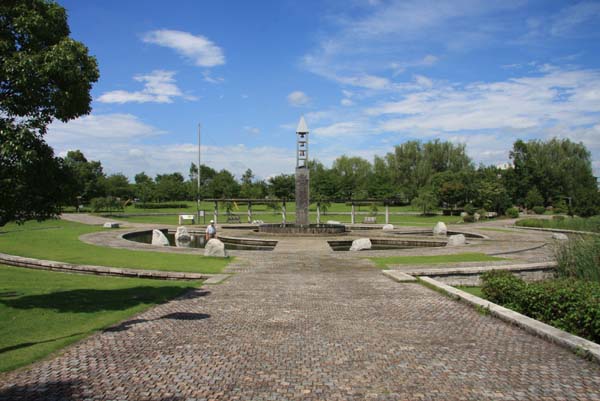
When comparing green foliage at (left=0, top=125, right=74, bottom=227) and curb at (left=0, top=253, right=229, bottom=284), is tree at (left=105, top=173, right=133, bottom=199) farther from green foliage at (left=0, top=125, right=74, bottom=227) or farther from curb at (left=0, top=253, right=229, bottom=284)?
Result: green foliage at (left=0, top=125, right=74, bottom=227)

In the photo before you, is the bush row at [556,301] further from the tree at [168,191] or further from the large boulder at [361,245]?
the tree at [168,191]

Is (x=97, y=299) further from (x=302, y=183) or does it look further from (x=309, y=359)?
(x=302, y=183)

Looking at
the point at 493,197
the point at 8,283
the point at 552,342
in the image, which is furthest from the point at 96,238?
the point at 493,197

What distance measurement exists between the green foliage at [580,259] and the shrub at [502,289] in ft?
8.22

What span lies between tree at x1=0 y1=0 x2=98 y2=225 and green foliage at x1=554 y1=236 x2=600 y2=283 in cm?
1235

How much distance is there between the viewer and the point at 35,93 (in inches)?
293

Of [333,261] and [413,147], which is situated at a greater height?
[413,147]

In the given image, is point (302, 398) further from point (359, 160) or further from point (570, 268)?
point (359, 160)

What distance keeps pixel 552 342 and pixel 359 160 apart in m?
94.1

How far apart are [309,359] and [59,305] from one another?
229 inches

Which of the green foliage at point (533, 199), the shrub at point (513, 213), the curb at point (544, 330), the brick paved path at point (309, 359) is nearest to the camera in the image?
the brick paved path at point (309, 359)

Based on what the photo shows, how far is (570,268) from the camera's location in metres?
12.3

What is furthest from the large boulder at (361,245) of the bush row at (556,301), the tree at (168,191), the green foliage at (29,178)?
the tree at (168,191)

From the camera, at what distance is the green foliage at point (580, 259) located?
11.3 metres
